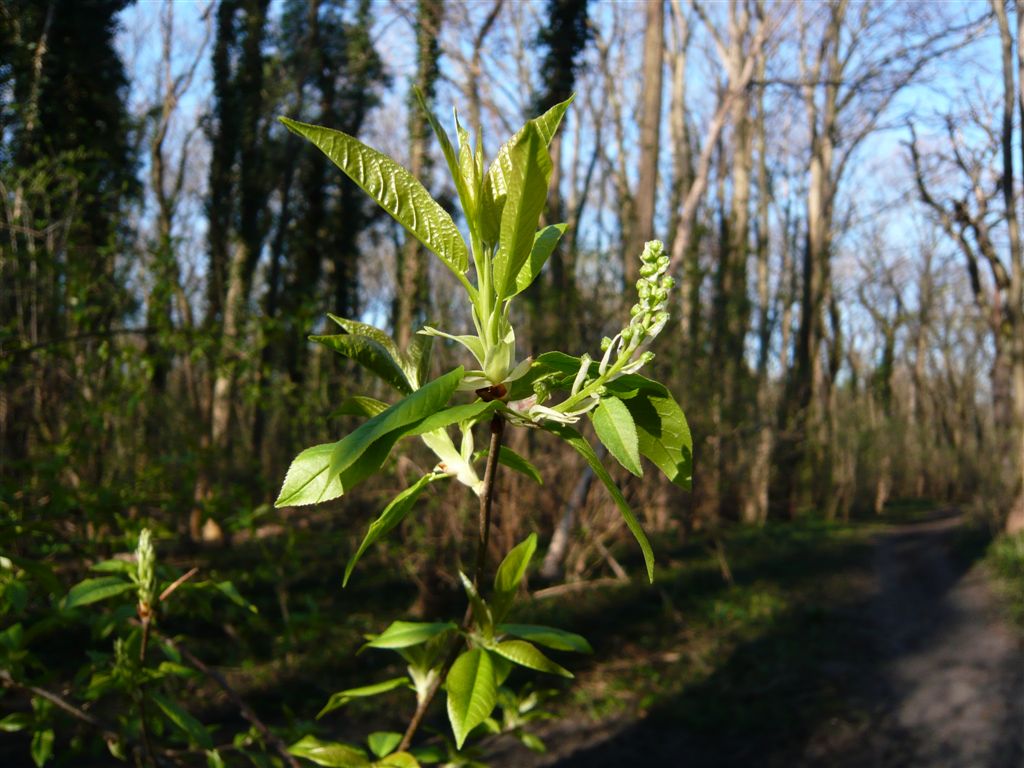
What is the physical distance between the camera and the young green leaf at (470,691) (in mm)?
883

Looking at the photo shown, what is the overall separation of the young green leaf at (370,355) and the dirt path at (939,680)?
530cm

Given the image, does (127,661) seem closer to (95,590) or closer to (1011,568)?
(95,590)

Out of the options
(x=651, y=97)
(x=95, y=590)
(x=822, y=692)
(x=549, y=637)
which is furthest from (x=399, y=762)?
(x=651, y=97)

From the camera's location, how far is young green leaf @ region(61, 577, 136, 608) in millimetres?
1429

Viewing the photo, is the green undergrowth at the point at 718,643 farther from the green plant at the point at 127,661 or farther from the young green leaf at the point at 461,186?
the young green leaf at the point at 461,186

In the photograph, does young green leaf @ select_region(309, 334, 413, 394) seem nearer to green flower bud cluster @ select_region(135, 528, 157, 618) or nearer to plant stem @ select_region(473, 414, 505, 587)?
plant stem @ select_region(473, 414, 505, 587)

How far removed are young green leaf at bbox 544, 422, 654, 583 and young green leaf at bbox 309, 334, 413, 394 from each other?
165 mm

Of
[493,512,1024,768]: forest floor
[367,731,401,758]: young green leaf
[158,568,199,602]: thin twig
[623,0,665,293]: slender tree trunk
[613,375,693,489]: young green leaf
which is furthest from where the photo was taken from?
[623,0,665,293]: slender tree trunk

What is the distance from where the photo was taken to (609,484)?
765 mm

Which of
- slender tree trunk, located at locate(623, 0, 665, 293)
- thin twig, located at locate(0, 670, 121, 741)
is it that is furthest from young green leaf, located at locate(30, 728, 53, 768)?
slender tree trunk, located at locate(623, 0, 665, 293)

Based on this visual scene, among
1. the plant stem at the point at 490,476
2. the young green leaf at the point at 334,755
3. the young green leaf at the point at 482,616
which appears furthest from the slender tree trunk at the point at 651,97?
the plant stem at the point at 490,476

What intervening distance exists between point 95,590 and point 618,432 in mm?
1114

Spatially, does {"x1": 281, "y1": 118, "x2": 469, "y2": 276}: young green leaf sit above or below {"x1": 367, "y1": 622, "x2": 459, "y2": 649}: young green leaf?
above

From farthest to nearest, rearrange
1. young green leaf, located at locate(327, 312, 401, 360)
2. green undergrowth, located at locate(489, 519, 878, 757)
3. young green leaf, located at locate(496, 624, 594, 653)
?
green undergrowth, located at locate(489, 519, 878, 757) → young green leaf, located at locate(496, 624, 594, 653) → young green leaf, located at locate(327, 312, 401, 360)
